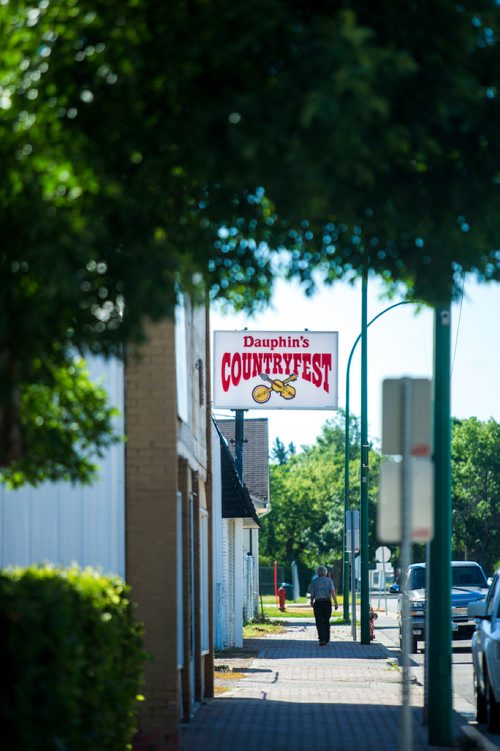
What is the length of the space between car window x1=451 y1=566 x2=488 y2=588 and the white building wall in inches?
777

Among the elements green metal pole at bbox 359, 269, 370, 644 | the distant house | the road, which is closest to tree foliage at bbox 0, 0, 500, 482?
the road

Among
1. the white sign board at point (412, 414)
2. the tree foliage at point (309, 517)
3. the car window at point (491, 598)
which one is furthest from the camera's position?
the tree foliage at point (309, 517)

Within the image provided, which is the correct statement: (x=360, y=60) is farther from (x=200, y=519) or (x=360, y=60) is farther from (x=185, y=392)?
(x=200, y=519)

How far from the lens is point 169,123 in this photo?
723 centimetres

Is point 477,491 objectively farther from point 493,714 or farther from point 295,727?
point 295,727

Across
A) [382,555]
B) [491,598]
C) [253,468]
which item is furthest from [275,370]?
[491,598]

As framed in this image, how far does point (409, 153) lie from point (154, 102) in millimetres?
1650

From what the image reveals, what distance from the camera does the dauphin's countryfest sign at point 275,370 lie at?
127 feet

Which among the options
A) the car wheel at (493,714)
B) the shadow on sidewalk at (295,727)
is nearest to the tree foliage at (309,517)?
the shadow on sidewalk at (295,727)

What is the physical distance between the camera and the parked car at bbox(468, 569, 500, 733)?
14.3 metres

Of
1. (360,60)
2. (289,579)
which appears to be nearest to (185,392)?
(360,60)

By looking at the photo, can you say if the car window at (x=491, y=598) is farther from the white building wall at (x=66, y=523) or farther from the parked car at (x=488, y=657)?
the white building wall at (x=66, y=523)

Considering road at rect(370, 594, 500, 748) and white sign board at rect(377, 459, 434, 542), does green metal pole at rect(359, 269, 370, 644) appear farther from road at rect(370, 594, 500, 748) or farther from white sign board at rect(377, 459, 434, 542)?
white sign board at rect(377, 459, 434, 542)

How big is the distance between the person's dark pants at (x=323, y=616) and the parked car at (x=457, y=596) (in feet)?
5.35
